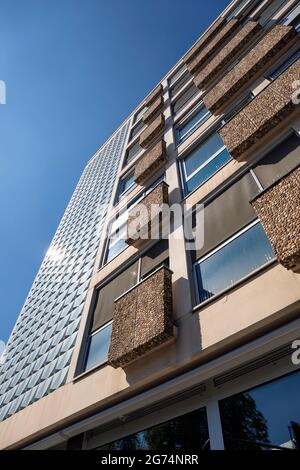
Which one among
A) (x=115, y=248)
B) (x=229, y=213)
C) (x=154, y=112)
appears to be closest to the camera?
(x=229, y=213)

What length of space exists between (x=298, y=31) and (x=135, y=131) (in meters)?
10.1

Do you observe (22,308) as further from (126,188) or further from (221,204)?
(221,204)

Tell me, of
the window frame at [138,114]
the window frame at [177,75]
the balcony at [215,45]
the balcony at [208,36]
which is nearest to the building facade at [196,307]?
the balcony at [215,45]

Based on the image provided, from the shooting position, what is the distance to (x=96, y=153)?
89.1 feet

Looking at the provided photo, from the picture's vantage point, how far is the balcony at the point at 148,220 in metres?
8.01

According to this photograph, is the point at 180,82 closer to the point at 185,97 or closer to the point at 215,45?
the point at 185,97

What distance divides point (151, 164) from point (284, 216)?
6578 millimetres

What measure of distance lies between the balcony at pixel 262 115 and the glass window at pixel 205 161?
2.14 feet

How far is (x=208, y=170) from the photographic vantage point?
8305mm

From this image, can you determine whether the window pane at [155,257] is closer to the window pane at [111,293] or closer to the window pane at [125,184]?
the window pane at [111,293]

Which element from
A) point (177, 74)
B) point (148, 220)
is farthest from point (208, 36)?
point (148, 220)

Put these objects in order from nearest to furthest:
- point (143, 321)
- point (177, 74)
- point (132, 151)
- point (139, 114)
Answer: point (143, 321), point (132, 151), point (177, 74), point (139, 114)

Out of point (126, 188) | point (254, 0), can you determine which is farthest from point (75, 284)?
point (254, 0)

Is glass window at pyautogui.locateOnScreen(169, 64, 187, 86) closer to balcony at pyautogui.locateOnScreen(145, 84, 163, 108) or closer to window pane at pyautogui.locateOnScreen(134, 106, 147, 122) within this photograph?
balcony at pyautogui.locateOnScreen(145, 84, 163, 108)
